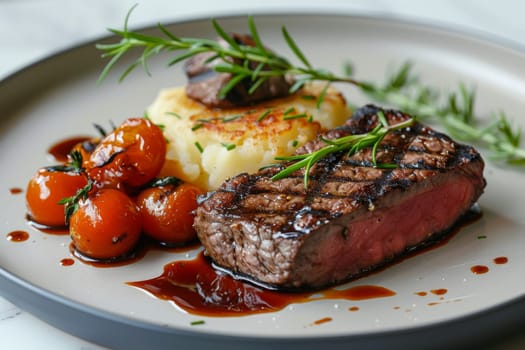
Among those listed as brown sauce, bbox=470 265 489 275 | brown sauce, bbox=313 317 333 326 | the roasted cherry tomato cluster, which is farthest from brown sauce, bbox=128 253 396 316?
brown sauce, bbox=470 265 489 275

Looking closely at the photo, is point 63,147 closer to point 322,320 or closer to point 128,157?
point 128,157

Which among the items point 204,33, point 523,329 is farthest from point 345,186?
point 204,33

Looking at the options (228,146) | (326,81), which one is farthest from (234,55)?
(326,81)

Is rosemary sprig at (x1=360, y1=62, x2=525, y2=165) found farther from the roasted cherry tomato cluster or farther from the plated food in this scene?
the roasted cherry tomato cluster

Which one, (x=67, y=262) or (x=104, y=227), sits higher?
(x=104, y=227)

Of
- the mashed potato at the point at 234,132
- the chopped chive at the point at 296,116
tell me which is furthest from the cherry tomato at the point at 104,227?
the chopped chive at the point at 296,116

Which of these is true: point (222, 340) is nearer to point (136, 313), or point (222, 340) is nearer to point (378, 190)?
point (136, 313)

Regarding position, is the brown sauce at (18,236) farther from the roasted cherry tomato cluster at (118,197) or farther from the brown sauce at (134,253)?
the brown sauce at (134,253)
